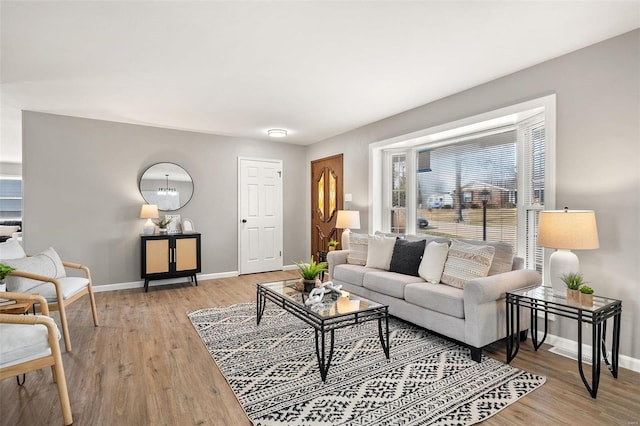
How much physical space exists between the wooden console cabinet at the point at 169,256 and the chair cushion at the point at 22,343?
286cm

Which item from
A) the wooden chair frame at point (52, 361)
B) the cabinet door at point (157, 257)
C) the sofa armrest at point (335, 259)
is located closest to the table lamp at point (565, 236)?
the sofa armrest at point (335, 259)

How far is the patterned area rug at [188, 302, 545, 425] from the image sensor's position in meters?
1.85

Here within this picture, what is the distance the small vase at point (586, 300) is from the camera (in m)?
2.13

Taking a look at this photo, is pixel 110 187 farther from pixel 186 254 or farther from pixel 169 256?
pixel 186 254

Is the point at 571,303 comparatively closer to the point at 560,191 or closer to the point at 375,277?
the point at 560,191

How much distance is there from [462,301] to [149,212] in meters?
4.26

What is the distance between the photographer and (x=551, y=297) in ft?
7.67

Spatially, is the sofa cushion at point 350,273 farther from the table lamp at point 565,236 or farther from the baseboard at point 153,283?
the baseboard at point 153,283

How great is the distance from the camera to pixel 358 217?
→ 4754 mm

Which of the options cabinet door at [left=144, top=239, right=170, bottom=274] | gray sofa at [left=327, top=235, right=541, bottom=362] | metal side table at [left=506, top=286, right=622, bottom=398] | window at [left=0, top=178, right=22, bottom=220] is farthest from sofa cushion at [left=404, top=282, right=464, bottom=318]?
window at [left=0, top=178, right=22, bottom=220]

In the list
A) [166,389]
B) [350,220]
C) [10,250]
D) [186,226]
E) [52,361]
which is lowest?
[166,389]

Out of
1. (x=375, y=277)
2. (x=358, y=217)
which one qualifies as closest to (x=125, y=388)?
(x=375, y=277)

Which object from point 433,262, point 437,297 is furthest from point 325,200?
point 437,297

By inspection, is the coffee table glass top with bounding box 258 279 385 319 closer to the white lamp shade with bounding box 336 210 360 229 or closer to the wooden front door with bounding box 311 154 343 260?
the white lamp shade with bounding box 336 210 360 229
